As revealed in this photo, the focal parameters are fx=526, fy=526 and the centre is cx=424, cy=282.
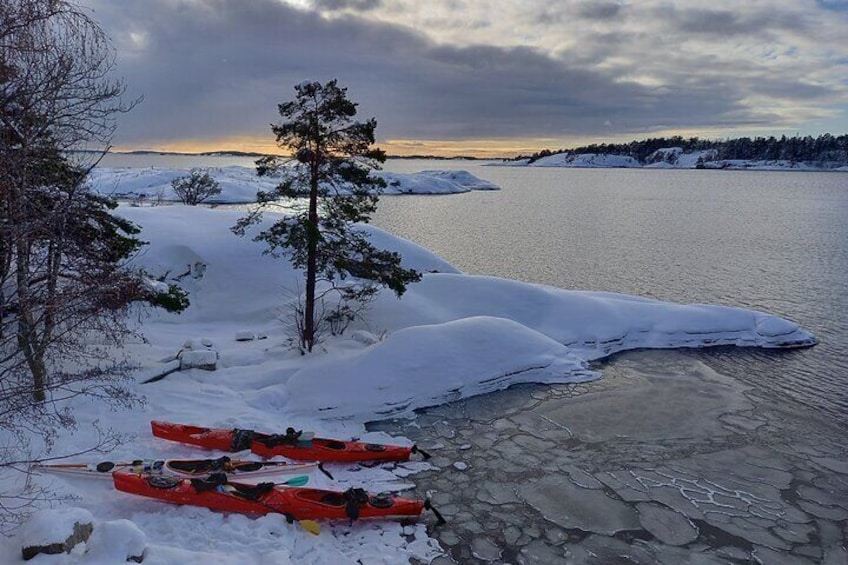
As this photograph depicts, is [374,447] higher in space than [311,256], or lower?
lower

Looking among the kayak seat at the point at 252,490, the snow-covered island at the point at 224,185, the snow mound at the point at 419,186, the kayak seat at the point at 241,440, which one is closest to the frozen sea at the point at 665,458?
the kayak seat at the point at 252,490

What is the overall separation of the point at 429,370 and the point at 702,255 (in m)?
31.0

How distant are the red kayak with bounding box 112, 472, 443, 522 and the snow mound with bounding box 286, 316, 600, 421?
4236mm

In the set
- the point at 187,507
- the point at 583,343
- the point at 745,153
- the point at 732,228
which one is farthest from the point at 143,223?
the point at 745,153

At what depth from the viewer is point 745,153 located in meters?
178

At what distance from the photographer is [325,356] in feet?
53.4

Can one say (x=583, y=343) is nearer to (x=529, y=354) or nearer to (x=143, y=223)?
(x=529, y=354)

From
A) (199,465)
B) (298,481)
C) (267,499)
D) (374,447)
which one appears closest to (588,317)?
(374,447)

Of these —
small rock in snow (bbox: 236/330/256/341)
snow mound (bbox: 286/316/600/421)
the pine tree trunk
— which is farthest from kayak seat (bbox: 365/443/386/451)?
small rock in snow (bbox: 236/330/256/341)

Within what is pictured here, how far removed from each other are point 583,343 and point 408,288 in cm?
738

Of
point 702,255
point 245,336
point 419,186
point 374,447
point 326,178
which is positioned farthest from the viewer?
point 419,186

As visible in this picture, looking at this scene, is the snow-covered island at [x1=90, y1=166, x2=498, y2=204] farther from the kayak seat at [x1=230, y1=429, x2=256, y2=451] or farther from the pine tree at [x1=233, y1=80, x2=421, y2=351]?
the kayak seat at [x1=230, y1=429, x2=256, y2=451]

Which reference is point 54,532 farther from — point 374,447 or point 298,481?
point 374,447

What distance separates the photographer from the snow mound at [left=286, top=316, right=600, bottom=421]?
14547 millimetres
